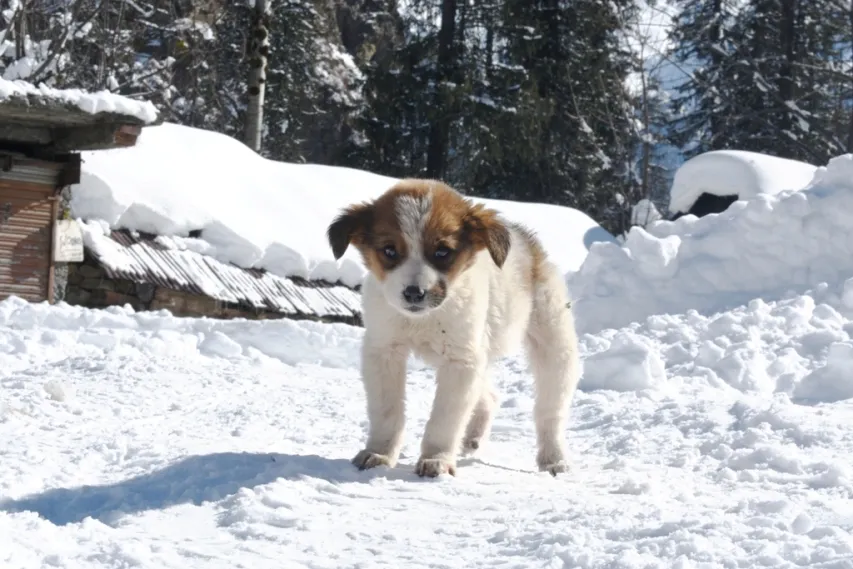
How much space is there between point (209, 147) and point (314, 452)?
12.3 meters

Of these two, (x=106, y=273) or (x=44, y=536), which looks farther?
(x=106, y=273)

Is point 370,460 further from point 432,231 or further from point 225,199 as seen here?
point 225,199

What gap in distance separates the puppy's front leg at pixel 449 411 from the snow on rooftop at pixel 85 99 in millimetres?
7465

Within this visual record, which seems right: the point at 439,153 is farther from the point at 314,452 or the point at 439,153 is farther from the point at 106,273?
the point at 314,452

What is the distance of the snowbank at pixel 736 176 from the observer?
18.1m

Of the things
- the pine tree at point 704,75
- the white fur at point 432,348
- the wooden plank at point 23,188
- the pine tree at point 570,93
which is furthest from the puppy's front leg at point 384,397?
the pine tree at point 704,75

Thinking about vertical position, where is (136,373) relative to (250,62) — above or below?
below

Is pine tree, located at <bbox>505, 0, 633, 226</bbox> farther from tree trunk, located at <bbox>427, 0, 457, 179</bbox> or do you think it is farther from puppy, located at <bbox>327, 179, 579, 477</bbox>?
puppy, located at <bbox>327, 179, 579, 477</bbox>

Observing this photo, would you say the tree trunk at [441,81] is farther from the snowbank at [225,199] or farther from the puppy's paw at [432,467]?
the puppy's paw at [432,467]

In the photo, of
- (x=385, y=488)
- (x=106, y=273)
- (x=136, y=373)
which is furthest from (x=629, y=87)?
(x=385, y=488)

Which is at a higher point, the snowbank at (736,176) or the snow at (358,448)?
the snowbank at (736,176)

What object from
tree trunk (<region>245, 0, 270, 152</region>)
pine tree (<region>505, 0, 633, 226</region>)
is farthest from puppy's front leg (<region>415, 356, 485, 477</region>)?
pine tree (<region>505, 0, 633, 226</region>)

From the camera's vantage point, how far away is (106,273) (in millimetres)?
13969

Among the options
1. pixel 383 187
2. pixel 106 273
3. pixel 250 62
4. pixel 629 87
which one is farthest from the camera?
pixel 629 87
